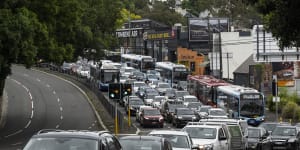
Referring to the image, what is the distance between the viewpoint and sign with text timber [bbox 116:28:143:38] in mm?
140250

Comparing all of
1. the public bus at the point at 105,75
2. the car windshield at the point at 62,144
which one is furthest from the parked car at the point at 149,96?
the car windshield at the point at 62,144

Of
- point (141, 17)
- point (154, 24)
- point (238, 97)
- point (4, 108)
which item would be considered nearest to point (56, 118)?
point (4, 108)

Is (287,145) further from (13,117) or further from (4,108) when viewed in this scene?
(4,108)

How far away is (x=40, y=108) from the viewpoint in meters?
66.4

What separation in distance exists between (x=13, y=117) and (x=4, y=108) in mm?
5711

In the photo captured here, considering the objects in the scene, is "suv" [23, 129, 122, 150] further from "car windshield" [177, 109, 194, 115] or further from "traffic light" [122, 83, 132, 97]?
"car windshield" [177, 109, 194, 115]

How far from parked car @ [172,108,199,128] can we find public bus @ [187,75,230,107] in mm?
11533

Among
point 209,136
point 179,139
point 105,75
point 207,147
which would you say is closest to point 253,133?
point 209,136

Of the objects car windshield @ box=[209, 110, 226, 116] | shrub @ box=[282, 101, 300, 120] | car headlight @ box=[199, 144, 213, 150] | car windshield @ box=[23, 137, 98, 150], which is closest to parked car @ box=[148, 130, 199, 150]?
car headlight @ box=[199, 144, 213, 150]

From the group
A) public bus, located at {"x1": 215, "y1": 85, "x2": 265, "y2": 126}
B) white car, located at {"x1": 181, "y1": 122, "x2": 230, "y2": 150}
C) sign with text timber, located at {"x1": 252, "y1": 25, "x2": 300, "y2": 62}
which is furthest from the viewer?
sign with text timber, located at {"x1": 252, "y1": 25, "x2": 300, "y2": 62}

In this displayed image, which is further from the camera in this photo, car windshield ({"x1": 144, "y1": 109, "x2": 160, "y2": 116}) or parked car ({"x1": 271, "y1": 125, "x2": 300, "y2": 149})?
car windshield ({"x1": 144, "y1": 109, "x2": 160, "y2": 116})

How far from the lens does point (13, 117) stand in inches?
2359

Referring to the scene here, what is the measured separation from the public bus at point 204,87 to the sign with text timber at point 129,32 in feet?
188

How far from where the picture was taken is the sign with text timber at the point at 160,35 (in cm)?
12447
